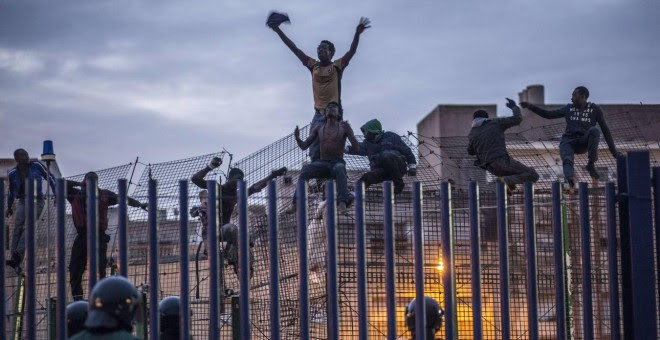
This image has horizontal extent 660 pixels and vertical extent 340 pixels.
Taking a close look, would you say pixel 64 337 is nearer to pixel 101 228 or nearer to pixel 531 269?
pixel 531 269

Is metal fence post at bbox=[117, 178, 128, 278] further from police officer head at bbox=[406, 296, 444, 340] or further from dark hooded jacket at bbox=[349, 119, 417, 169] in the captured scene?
dark hooded jacket at bbox=[349, 119, 417, 169]

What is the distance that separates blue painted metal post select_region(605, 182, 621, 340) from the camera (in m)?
7.96

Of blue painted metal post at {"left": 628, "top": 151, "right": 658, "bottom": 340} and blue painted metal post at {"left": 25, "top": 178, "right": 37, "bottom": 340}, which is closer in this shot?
blue painted metal post at {"left": 25, "top": 178, "right": 37, "bottom": 340}

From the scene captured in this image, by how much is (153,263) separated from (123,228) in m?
0.33

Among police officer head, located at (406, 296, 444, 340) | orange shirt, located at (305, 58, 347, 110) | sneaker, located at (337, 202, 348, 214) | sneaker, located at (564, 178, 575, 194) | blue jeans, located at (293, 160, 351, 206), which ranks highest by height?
orange shirt, located at (305, 58, 347, 110)

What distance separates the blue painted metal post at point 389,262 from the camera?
297 inches

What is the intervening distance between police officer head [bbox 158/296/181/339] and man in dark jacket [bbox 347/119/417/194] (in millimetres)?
5800

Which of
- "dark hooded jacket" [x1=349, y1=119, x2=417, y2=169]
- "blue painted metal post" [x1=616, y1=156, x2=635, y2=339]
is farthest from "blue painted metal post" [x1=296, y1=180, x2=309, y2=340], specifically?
"dark hooded jacket" [x1=349, y1=119, x2=417, y2=169]

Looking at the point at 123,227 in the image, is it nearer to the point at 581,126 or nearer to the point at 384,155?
the point at 384,155

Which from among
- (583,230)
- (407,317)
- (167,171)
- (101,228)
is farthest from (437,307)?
(167,171)

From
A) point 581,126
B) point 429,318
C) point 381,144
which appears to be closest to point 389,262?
point 429,318

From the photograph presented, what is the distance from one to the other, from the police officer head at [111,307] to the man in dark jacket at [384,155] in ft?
24.4

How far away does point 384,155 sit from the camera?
542 inches

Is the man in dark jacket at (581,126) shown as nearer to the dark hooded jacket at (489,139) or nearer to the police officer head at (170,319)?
the dark hooded jacket at (489,139)
